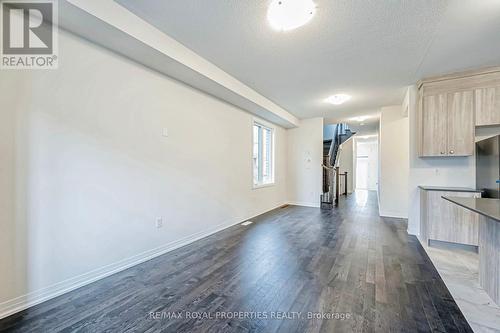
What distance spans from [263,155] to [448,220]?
3969 mm

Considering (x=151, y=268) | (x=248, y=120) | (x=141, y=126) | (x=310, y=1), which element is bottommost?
(x=151, y=268)

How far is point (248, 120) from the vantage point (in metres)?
5.04

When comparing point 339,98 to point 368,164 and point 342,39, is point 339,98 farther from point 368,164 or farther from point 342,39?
point 368,164

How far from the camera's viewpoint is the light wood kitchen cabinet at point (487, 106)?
3090 millimetres

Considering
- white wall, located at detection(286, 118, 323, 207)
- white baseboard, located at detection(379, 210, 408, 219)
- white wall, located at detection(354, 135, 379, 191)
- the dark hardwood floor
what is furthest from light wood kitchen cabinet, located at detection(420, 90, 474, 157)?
white wall, located at detection(354, 135, 379, 191)

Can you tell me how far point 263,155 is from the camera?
19.9ft

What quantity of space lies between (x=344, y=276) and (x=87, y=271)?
266cm

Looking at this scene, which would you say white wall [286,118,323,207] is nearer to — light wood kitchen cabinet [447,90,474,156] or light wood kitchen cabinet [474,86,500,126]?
light wood kitchen cabinet [447,90,474,156]

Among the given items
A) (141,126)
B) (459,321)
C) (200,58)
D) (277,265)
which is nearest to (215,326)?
(277,265)

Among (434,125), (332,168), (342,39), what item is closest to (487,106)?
(434,125)

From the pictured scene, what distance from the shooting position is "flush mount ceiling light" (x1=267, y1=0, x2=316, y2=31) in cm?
190

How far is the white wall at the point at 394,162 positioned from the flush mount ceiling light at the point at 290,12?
13.7 feet

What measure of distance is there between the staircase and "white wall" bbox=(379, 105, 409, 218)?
1477 millimetres

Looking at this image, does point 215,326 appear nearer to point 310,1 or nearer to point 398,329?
point 398,329
